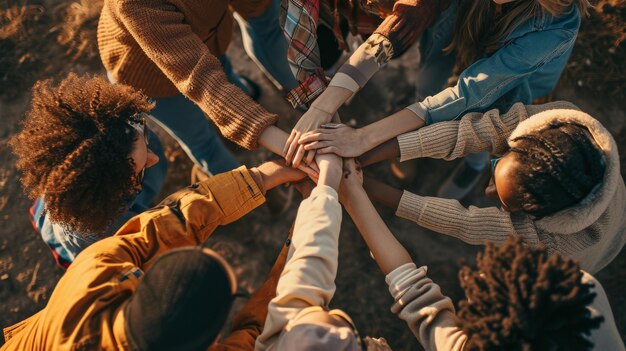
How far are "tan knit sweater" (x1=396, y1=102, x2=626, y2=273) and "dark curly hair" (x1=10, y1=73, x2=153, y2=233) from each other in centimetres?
130

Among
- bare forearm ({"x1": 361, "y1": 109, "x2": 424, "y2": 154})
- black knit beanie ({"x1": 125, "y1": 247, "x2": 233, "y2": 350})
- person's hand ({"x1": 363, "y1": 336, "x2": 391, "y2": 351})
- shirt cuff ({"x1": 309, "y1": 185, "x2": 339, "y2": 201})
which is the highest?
black knit beanie ({"x1": 125, "y1": 247, "x2": 233, "y2": 350})

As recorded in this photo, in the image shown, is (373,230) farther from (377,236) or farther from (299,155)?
(299,155)

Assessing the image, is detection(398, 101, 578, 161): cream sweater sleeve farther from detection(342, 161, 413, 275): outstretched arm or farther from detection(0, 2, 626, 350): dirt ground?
detection(0, 2, 626, 350): dirt ground

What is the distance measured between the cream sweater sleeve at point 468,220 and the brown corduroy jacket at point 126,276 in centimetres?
67

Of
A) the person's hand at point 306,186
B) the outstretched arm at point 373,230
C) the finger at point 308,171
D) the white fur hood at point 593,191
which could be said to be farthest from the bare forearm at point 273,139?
the white fur hood at point 593,191

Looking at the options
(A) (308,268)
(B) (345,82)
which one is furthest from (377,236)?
(B) (345,82)

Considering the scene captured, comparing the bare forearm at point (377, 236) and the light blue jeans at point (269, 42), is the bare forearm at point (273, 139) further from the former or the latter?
the light blue jeans at point (269, 42)

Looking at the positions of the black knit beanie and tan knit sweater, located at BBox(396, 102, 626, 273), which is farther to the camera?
tan knit sweater, located at BBox(396, 102, 626, 273)

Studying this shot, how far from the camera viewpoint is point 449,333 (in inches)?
65.9

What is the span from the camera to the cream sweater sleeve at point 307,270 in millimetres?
1625

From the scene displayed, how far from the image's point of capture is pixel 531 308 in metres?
1.41

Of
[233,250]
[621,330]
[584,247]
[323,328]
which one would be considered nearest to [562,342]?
[584,247]

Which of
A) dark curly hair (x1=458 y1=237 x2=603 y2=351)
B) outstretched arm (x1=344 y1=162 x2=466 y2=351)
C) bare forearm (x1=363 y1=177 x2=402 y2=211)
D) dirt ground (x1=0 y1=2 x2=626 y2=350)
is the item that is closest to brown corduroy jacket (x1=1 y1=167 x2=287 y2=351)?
outstretched arm (x1=344 y1=162 x2=466 y2=351)

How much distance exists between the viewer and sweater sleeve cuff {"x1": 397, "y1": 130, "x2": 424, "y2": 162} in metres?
2.23
